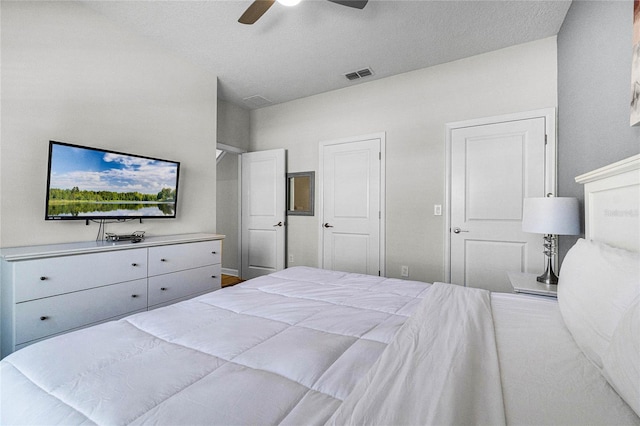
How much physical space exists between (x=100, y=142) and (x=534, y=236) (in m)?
4.17

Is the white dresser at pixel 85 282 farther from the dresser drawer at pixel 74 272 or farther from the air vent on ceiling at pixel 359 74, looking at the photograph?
the air vent on ceiling at pixel 359 74

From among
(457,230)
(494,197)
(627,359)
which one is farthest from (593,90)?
(627,359)

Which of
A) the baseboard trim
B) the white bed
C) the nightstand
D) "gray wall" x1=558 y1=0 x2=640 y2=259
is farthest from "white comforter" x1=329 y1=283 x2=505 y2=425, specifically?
the baseboard trim

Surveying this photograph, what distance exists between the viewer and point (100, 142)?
2.51 metres

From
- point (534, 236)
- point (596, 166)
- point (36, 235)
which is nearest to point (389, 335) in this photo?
point (596, 166)

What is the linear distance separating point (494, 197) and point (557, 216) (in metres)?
0.97

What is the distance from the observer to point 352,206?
3.75 m

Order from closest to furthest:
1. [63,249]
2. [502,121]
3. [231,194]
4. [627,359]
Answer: [627,359]
[63,249]
[502,121]
[231,194]

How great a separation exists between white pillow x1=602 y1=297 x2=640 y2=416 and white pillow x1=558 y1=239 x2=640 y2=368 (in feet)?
0.23

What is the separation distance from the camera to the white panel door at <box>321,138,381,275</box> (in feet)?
11.8

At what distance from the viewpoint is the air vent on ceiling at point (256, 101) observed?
415 cm

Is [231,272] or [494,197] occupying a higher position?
[494,197]

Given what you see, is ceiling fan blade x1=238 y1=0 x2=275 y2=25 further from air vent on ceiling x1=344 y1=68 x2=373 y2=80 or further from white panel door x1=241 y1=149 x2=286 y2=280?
white panel door x1=241 y1=149 x2=286 y2=280

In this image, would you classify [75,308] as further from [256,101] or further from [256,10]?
[256,101]
